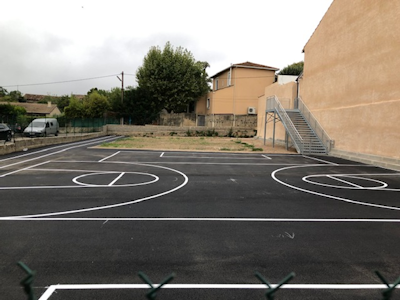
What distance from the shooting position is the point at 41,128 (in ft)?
98.4

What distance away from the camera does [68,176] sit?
11930 mm

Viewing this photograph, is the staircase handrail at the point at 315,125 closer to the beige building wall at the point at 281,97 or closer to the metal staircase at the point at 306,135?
the metal staircase at the point at 306,135

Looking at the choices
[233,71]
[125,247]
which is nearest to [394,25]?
[125,247]

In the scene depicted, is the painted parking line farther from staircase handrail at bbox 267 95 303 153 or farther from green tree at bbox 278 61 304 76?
green tree at bbox 278 61 304 76

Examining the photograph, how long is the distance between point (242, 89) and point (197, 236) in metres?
39.4

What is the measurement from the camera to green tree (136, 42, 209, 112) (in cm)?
4434

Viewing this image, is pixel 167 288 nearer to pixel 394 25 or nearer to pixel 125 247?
pixel 125 247

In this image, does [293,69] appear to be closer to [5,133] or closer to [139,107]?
[139,107]

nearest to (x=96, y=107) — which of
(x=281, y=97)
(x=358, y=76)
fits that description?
(x=281, y=97)

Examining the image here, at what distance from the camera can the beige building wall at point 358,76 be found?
1585 cm

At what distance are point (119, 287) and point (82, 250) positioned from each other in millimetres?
1470

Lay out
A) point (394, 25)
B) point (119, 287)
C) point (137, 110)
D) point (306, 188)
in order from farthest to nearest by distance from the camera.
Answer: point (137, 110) → point (394, 25) → point (306, 188) → point (119, 287)

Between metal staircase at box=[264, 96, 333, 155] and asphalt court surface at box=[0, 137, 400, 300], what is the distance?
10638 millimetres

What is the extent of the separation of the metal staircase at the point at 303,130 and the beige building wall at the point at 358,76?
0.82 m
